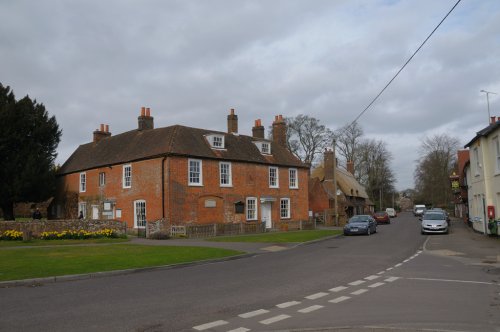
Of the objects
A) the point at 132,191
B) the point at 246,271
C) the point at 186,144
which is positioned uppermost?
the point at 186,144

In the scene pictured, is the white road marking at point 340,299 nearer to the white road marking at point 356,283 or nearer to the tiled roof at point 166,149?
the white road marking at point 356,283

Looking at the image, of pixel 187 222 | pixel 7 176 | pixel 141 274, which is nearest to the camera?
pixel 141 274

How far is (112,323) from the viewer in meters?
7.38

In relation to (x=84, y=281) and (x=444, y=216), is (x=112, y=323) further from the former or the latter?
(x=444, y=216)

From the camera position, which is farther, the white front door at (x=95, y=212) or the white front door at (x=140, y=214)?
the white front door at (x=95, y=212)

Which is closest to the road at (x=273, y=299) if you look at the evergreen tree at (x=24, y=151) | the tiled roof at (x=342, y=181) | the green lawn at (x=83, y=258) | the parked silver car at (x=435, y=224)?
the green lawn at (x=83, y=258)

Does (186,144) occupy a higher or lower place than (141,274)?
higher

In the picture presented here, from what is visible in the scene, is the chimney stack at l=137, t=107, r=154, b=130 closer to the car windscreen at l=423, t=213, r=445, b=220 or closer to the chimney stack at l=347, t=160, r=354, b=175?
the car windscreen at l=423, t=213, r=445, b=220

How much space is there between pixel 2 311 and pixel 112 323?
2.68m

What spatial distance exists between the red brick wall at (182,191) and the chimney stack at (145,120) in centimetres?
449

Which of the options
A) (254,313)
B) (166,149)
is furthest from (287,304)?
(166,149)

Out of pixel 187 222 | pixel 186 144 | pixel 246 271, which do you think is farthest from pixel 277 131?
pixel 246 271

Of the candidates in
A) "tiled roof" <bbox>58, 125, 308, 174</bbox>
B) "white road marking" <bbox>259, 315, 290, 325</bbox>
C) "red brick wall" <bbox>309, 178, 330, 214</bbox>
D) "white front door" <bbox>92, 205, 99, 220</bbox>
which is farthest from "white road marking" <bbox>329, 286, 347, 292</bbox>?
"red brick wall" <bbox>309, 178, 330, 214</bbox>

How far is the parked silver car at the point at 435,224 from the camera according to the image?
29906 mm
